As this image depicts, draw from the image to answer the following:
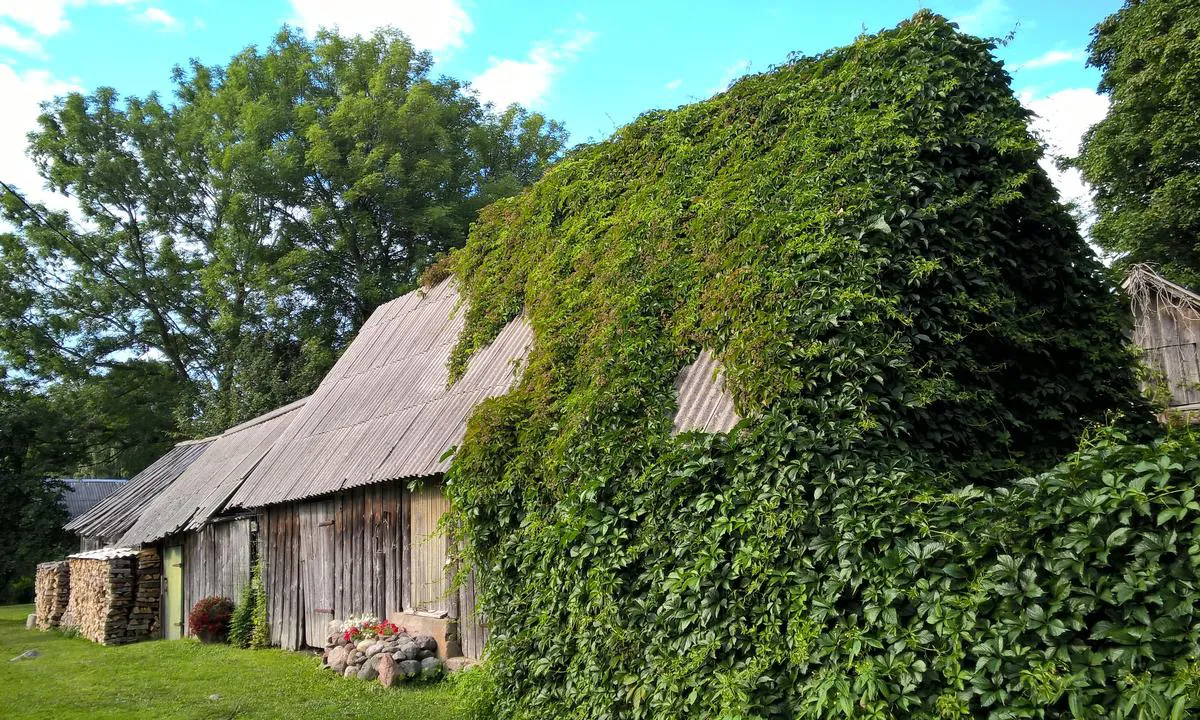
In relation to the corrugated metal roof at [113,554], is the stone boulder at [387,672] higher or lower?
lower

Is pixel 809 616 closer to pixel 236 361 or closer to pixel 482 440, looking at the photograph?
pixel 482 440

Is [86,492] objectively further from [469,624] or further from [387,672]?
[469,624]

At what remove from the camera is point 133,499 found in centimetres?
2425

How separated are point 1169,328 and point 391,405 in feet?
38.7

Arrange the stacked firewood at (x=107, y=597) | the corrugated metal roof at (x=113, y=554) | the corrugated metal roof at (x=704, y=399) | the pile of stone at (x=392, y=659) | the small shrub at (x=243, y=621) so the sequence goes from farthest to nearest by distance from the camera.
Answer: the corrugated metal roof at (x=113, y=554) → the stacked firewood at (x=107, y=597) → the small shrub at (x=243, y=621) → the pile of stone at (x=392, y=659) → the corrugated metal roof at (x=704, y=399)

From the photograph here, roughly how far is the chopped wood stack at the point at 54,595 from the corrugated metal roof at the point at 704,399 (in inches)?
814

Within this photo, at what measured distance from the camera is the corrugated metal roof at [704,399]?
6.96m

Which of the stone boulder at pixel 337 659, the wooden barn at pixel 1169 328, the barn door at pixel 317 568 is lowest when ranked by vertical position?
the stone boulder at pixel 337 659

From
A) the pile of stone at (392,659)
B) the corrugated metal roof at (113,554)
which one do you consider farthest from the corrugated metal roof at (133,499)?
the pile of stone at (392,659)

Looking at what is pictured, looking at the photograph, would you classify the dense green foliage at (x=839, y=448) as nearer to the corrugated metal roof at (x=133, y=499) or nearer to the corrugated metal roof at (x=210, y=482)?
the corrugated metal roof at (x=210, y=482)

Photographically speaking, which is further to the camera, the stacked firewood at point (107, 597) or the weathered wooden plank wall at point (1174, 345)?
the stacked firewood at point (107, 597)

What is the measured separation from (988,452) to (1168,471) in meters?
2.93

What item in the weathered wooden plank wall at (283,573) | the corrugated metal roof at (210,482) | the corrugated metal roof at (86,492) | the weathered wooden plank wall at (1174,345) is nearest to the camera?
the weathered wooden plank wall at (1174,345)

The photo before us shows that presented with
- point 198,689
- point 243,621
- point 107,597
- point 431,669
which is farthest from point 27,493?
point 431,669
